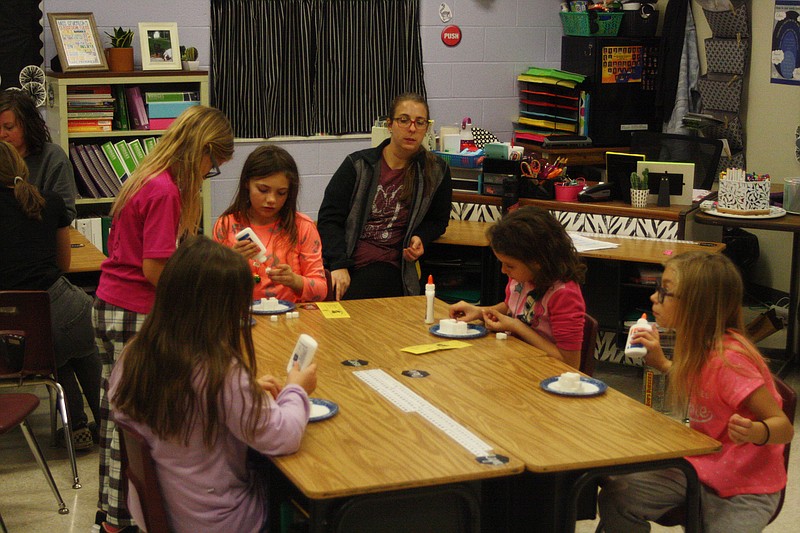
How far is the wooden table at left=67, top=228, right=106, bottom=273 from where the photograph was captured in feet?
13.5

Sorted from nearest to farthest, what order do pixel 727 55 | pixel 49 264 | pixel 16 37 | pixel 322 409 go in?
1. pixel 322 409
2. pixel 49 264
3. pixel 16 37
4. pixel 727 55

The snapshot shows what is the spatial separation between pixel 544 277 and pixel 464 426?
2.83 feet

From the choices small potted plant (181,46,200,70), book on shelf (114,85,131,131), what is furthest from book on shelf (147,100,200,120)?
small potted plant (181,46,200,70)

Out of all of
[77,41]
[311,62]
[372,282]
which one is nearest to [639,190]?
[372,282]

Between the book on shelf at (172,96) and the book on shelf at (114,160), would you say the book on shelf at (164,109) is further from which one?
the book on shelf at (114,160)

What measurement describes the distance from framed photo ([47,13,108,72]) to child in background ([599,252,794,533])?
3998 mm

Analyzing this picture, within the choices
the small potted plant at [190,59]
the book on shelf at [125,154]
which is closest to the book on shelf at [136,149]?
the book on shelf at [125,154]

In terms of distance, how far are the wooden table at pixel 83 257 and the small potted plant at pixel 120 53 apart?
1298mm

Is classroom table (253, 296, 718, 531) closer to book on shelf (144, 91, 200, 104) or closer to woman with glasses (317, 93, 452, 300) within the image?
woman with glasses (317, 93, 452, 300)

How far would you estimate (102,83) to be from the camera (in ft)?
18.4

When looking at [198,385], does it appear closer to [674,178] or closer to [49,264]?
[49,264]

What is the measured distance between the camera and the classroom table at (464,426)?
2127mm

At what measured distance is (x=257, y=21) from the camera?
255 inches

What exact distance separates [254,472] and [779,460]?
130 cm
